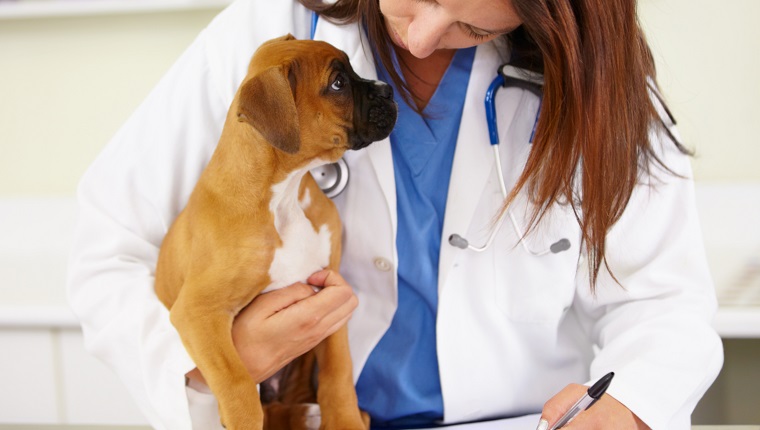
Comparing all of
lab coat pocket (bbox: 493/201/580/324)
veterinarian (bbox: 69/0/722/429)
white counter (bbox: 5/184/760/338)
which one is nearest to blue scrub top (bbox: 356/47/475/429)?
veterinarian (bbox: 69/0/722/429)

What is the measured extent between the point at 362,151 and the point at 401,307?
11.3 inches

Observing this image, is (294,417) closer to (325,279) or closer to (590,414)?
(325,279)

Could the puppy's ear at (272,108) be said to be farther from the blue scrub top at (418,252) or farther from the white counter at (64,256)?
the white counter at (64,256)

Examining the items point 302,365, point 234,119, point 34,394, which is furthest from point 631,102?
point 34,394

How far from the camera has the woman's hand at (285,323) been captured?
3.68 ft

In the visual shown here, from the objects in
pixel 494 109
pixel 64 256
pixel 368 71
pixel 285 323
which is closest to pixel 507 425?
pixel 285 323

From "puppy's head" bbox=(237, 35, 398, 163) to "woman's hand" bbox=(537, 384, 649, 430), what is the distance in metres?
0.45

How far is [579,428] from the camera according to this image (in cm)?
105

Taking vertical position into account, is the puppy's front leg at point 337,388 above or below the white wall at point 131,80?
below

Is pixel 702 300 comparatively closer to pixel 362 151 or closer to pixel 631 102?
pixel 631 102

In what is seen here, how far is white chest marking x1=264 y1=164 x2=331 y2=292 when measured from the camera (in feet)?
3.72

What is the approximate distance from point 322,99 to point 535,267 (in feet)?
1.55

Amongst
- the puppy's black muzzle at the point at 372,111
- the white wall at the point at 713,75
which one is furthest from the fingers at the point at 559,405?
the white wall at the point at 713,75

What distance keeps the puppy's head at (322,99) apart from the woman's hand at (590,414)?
0.45 meters
